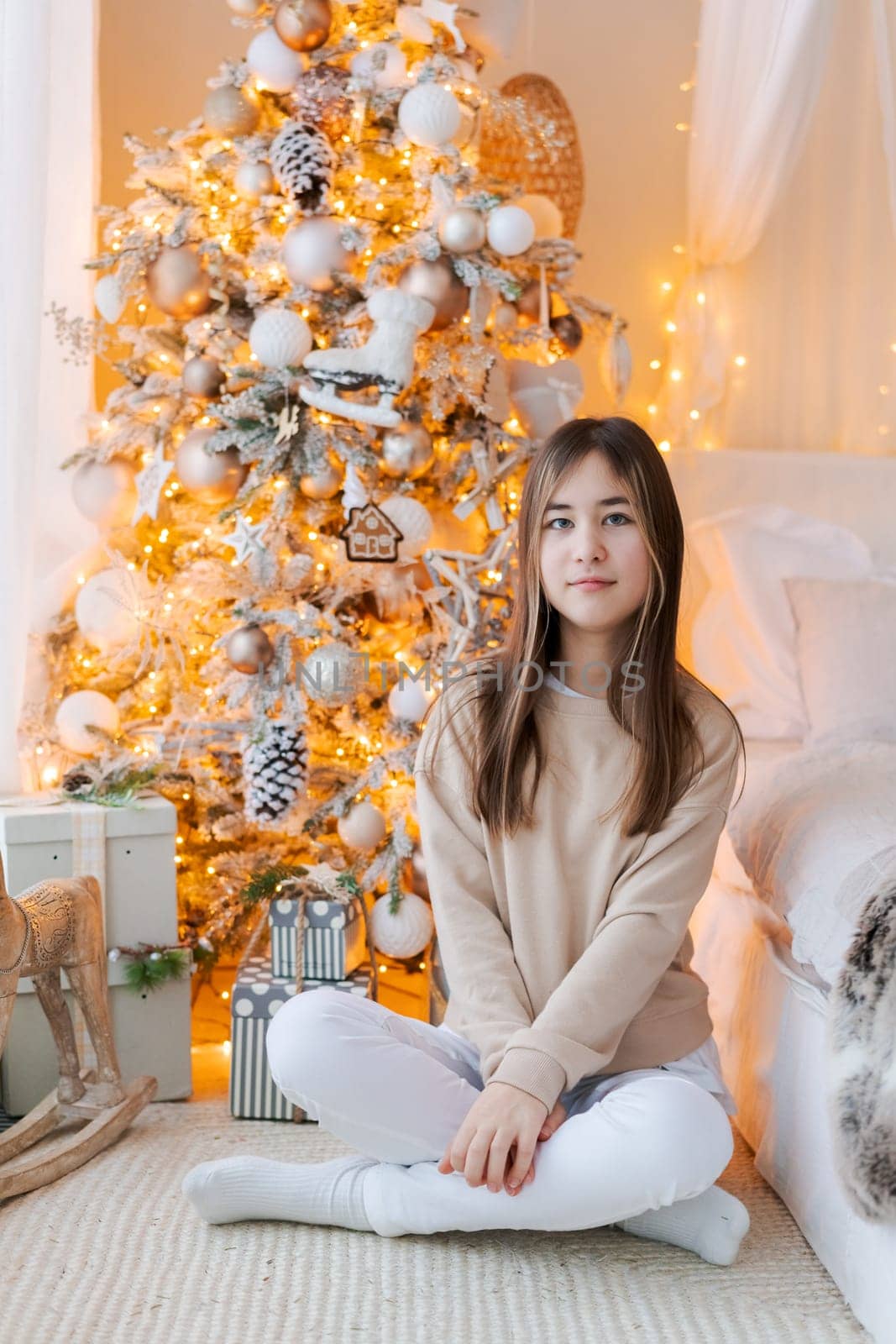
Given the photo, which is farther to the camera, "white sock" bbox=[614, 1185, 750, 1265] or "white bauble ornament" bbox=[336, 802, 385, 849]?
"white bauble ornament" bbox=[336, 802, 385, 849]

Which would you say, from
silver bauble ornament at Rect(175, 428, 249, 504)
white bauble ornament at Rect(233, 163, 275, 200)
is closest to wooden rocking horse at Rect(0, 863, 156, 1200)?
silver bauble ornament at Rect(175, 428, 249, 504)

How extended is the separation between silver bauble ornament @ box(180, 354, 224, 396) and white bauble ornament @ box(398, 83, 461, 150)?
0.44 m

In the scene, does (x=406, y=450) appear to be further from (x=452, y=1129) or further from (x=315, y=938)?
(x=452, y=1129)

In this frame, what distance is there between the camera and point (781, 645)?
79.4 inches

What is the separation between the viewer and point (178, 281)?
1.89 metres

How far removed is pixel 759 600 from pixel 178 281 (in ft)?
3.42

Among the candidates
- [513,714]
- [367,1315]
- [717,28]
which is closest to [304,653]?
[513,714]

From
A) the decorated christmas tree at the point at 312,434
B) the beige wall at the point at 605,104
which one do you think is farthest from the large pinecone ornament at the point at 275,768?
the beige wall at the point at 605,104

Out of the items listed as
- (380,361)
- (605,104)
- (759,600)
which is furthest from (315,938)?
(605,104)

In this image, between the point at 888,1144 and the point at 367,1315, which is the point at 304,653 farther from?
the point at 888,1144

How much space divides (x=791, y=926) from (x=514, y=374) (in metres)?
0.99

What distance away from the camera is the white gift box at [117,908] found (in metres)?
1.69

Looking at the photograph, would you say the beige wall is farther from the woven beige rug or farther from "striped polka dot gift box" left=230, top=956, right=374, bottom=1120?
the woven beige rug

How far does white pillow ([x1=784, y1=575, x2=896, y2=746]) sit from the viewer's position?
1.85m
